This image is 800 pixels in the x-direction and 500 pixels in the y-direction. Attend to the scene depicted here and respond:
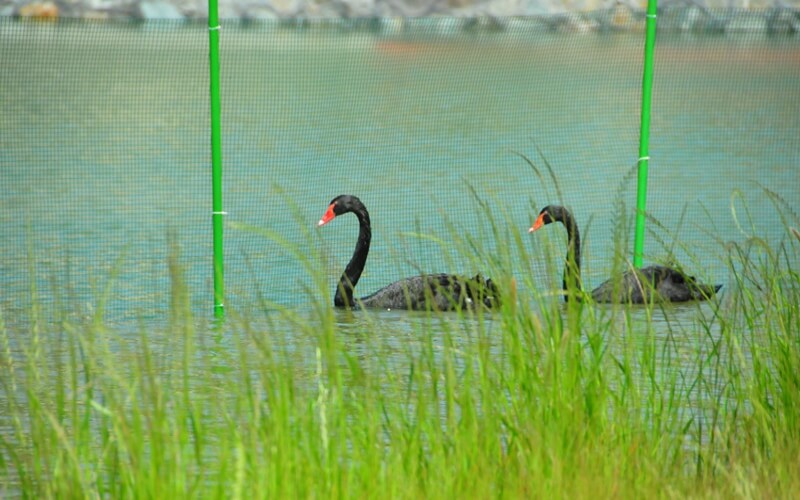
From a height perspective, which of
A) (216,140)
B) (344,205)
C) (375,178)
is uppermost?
(216,140)

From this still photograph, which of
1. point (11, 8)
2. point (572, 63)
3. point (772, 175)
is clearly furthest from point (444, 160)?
point (11, 8)

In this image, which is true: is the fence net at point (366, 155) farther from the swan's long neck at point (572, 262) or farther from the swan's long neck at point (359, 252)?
the swan's long neck at point (572, 262)

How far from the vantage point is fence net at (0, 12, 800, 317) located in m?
9.31

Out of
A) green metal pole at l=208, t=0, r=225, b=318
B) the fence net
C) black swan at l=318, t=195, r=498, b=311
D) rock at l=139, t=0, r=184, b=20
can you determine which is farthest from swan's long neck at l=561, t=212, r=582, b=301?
rock at l=139, t=0, r=184, b=20

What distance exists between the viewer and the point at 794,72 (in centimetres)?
2308

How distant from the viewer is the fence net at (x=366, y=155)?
9.31 m

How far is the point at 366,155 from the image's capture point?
48.7ft

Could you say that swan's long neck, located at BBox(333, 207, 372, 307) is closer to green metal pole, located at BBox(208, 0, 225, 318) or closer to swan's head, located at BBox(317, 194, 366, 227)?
swan's head, located at BBox(317, 194, 366, 227)

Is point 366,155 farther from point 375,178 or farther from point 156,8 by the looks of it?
point 156,8

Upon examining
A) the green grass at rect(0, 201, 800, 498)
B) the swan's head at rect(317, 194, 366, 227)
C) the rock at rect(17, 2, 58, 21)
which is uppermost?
the rock at rect(17, 2, 58, 21)

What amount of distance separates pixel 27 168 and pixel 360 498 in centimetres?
1165

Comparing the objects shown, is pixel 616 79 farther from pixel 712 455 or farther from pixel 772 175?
pixel 712 455

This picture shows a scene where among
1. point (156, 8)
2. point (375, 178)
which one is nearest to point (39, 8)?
point (156, 8)

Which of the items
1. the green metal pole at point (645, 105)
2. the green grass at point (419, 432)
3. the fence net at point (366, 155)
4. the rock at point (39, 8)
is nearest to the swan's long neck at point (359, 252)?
the fence net at point (366, 155)
